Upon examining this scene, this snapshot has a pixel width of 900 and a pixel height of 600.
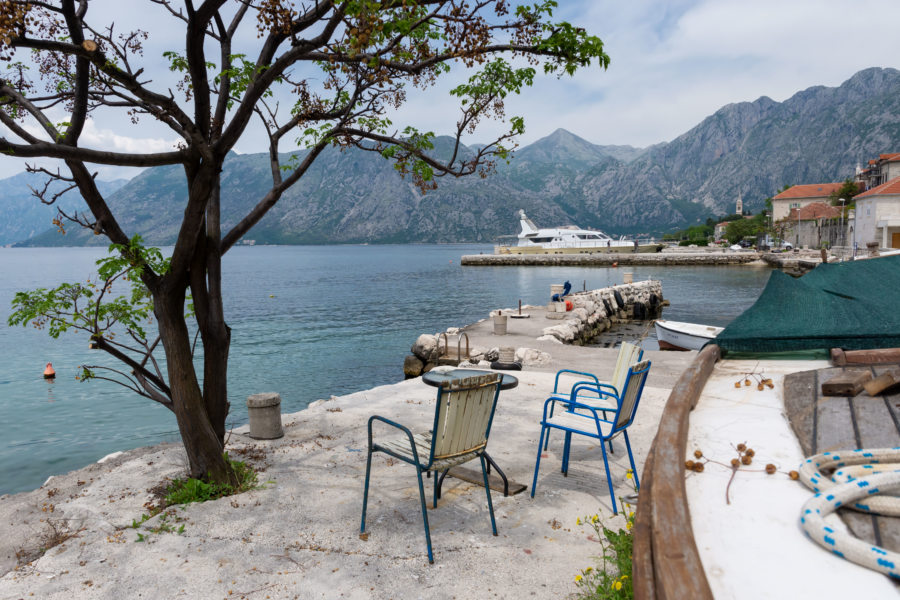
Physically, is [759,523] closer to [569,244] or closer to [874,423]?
[874,423]

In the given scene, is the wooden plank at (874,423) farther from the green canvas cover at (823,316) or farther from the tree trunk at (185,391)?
the tree trunk at (185,391)

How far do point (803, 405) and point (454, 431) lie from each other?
2.51 metres

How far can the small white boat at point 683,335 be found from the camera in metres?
17.5

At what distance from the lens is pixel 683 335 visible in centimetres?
1781

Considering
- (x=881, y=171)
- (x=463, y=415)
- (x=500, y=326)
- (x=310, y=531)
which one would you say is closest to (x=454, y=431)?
(x=463, y=415)

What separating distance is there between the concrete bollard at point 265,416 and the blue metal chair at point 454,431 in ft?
10.4

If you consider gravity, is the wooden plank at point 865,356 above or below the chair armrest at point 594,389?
above

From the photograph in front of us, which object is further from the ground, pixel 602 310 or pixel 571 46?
pixel 571 46

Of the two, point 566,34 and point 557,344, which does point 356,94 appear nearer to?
point 566,34

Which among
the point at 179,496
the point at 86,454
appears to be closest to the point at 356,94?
the point at 179,496

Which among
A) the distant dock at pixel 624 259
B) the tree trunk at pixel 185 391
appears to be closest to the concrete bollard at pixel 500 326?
the tree trunk at pixel 185 391

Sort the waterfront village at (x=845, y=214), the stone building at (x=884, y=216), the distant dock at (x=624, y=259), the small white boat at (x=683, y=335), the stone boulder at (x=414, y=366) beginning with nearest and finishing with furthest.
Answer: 1. the stone boulder at (x=414, y=366)
2. the small white boat at (x=683, y=335)
3. the stone building at (x=884, y=216)
4. the waterfront village at (x=845, y=214)
5. the distant dock at (x=624, y=259)

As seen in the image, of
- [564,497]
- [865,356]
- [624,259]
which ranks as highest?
[865,356]

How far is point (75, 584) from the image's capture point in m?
3.99
